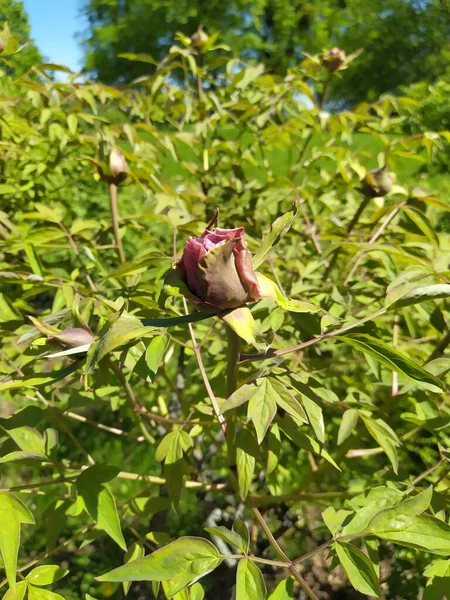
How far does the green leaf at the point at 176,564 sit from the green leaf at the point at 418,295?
1.32ft

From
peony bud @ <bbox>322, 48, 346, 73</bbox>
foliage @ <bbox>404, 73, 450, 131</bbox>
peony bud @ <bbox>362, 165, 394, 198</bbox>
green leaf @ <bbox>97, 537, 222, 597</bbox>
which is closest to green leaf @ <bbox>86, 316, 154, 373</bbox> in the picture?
green leaf @ <bbox>97, 537, 222, 597</bbox>

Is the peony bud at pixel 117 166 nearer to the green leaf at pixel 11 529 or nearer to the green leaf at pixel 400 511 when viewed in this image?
the green leaf at pixel 11 529

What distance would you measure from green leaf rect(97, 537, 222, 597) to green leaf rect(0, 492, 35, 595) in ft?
0.43

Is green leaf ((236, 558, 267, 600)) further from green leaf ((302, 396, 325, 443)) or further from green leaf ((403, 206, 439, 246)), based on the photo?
green leaf ((403, 206, 439, 246))

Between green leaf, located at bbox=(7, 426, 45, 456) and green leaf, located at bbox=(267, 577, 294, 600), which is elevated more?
green leaf, located at bbox=(7, 426, 45, 456)

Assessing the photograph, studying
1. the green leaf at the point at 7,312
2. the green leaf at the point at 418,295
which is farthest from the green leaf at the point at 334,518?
the green leaf at the point at 7,312

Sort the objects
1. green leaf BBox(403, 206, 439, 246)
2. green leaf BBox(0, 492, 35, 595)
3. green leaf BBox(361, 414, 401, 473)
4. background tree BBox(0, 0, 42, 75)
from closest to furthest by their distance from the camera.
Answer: green leaf BBox(0, 492, 35, 595)
green leaf BBox(361, 414, 401, 473)
green leaf BBox(403, 206, 439, 246)
background tree BBox(0, 0, 42, 75)

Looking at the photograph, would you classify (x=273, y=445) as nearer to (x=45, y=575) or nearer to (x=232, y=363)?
(x=232, y=363)

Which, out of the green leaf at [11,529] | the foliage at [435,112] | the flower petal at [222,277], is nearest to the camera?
the flower petal at [222,277]

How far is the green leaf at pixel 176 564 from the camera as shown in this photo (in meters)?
0.57

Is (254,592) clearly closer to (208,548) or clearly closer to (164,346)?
(208,548)

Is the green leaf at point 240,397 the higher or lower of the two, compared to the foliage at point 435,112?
higher

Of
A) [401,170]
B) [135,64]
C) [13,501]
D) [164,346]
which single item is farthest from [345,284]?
[135,64]

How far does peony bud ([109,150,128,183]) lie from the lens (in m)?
1.09
